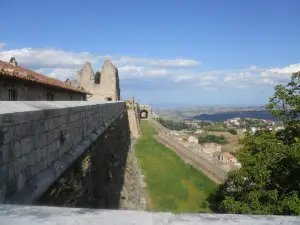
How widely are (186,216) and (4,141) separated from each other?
7.01 ft

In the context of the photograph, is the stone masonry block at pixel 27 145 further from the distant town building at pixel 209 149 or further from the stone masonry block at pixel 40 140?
the distant town building at pixel 209 149

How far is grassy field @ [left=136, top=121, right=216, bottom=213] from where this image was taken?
53.1ft

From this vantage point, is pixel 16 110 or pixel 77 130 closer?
pixel 16 110

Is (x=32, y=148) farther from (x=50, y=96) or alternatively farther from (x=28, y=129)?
(x=50, y=96)

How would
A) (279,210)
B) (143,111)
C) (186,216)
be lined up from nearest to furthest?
(186,216) → (279,210) → (143,111)

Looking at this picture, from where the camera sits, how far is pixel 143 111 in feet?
201

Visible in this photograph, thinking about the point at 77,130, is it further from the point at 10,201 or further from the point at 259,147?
the point at 259,147

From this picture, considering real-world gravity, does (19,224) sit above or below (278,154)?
above

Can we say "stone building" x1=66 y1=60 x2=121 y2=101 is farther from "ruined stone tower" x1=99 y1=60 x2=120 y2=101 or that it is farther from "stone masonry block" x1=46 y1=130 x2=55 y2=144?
"stone masonry block" x1=46 y1=130 x2=55 y2=144

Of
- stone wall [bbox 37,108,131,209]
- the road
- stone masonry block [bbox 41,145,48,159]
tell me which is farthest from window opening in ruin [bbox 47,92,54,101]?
the road

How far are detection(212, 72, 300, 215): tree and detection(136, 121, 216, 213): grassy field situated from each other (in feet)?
7.63

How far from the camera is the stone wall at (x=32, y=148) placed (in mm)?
3270

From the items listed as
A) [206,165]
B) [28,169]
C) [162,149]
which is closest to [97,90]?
[162,149]

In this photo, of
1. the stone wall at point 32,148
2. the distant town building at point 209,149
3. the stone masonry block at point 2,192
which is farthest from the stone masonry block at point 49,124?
the distant town building at point 209,149
